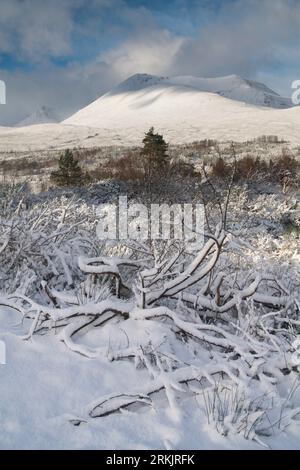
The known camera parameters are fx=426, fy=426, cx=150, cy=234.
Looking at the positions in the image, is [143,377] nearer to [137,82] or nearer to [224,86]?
[137,82]

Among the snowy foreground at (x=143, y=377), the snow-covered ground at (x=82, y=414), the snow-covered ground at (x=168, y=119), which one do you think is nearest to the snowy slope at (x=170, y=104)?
the snow-covered ground at (x=168, y=119)

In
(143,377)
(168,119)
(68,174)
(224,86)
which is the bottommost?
(143,377)

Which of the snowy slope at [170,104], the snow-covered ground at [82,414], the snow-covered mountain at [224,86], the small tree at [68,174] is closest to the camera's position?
the snow-covered ground at [82,414]

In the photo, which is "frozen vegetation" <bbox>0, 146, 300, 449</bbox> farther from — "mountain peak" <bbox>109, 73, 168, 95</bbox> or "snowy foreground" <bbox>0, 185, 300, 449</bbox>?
"mountain peak" <bbox>109, 73, 168, 95</bbox>

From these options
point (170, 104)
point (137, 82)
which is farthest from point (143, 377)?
point (137, 82)

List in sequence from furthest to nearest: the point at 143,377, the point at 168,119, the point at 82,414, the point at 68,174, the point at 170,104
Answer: the point at 170,104
the point at 168,119
the point at 68,174
the point at 143,377
the point at 82,414

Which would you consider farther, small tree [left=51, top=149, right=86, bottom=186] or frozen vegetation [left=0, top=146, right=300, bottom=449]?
small tree [left=51, top=149, right=86, bottom=186]

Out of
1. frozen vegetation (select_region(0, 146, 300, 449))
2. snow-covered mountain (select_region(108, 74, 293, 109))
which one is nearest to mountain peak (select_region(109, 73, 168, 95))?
snow-covered mountain (select_region(108, 74, 293, 109))

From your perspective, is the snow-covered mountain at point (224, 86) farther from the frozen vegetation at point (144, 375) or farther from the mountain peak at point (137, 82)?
the frozen vegetation at point (144, 375)

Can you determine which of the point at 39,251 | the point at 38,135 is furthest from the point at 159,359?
the point at 38,135

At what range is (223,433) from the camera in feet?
5.15

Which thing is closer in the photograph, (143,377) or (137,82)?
(143,377)

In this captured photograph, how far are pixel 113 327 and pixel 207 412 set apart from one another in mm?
803
